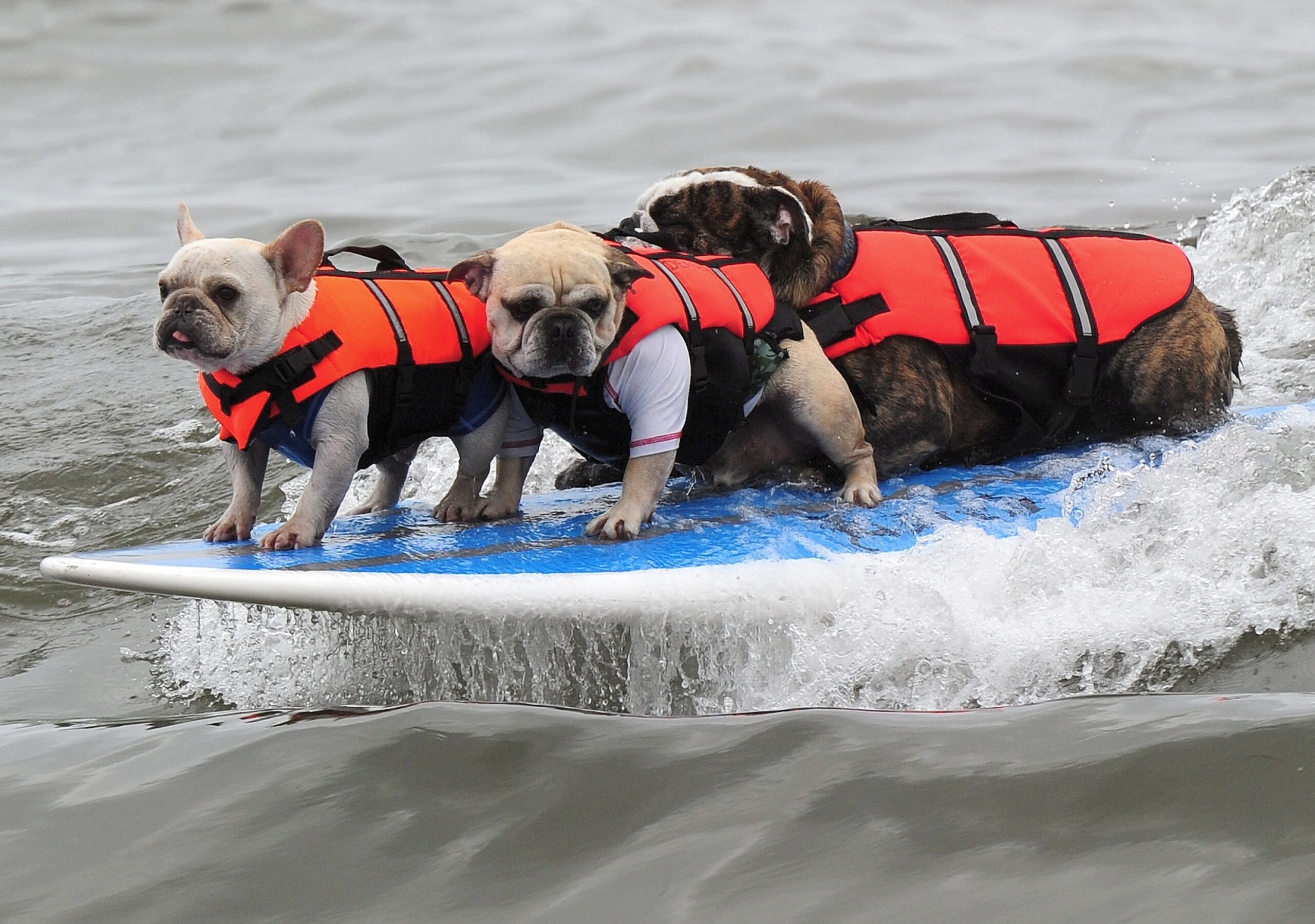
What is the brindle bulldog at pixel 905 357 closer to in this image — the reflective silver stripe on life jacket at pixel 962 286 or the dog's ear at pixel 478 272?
the reflective silver stripe on life jacket at pixel 962 286

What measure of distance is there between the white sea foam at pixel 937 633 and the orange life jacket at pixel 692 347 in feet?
2.34

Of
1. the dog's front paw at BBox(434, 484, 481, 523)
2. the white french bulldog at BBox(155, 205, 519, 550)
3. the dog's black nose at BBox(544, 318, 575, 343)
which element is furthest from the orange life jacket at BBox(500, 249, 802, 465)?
the white french bulldog at BBox(155, 205, 519, 550)

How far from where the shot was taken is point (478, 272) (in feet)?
13.4

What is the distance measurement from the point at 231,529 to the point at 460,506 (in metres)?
0.68

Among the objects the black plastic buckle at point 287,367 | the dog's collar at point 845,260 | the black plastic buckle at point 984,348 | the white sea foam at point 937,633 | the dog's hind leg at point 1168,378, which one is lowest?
the white sea foam at point 937,633

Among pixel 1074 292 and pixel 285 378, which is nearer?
pixel 285 378

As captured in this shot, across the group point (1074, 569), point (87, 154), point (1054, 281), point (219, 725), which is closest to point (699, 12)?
point (87, 154)

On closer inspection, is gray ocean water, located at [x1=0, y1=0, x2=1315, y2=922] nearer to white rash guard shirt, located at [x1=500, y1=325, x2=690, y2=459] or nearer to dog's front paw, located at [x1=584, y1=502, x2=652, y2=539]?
dog's front paw, located at [x1=584, y1=502, x2=652, y2=539]

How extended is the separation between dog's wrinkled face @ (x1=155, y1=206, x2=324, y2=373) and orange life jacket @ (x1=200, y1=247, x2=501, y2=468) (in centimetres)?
6

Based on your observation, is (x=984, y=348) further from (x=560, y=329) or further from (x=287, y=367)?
(x=287, y=367)

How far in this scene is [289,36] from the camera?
15023mm

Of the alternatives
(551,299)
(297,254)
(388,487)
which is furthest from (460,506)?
(297,254)

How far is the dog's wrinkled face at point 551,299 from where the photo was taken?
3.96 m

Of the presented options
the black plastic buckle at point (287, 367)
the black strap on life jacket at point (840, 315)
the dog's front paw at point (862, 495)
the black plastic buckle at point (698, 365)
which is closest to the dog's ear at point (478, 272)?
the black plastic buckle at point (287, 367)
